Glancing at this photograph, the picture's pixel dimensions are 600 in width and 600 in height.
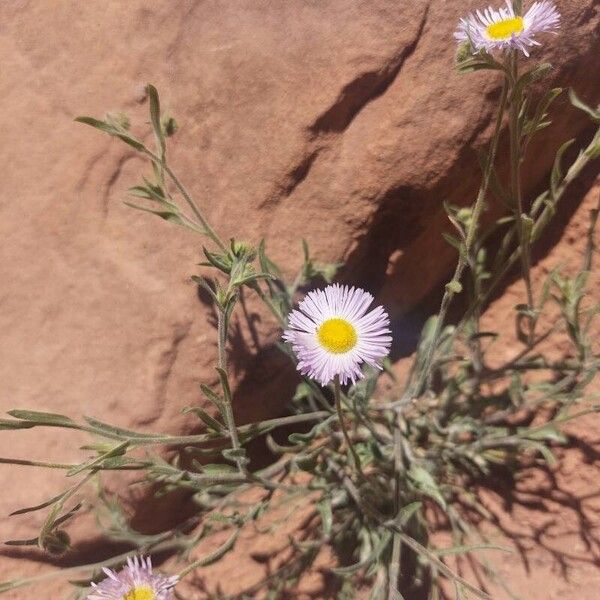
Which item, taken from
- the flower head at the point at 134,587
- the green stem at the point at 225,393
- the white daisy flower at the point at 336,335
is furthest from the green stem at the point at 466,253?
the flower head at the point at 134,587

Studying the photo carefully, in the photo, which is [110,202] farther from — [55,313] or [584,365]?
[584,365]

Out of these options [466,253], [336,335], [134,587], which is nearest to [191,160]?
[336,335]

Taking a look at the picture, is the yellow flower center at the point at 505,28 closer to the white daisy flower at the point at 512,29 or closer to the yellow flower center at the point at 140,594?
the white daisy flower at the point at 512,29

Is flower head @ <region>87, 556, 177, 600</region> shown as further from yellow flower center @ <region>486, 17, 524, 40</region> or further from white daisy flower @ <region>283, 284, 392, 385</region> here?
yellow flower center @ <region>486, 17, 524, 40</region>

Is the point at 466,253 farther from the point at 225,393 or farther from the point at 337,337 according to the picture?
the point at 225,393

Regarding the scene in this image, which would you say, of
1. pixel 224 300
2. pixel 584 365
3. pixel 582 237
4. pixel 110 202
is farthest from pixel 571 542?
pixel 110 202
